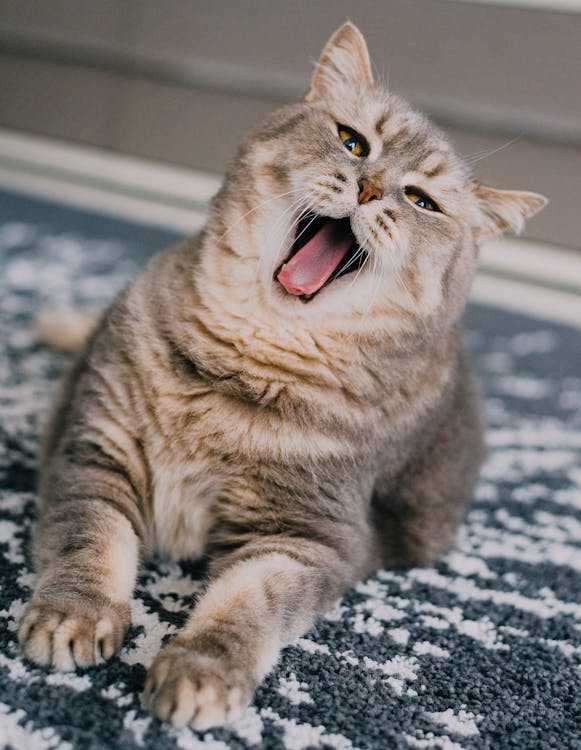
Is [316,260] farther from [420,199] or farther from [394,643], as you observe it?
[394,643]

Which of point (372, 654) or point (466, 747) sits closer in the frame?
point (466, 747)

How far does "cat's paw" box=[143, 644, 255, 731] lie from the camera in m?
0.80

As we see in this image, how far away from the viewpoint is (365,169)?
3.75 feet

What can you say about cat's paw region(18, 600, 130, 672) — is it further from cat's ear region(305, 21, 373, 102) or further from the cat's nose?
cat's ear region(305, 21, 373, 102)

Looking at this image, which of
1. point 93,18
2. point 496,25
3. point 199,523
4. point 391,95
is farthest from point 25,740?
point 93,18

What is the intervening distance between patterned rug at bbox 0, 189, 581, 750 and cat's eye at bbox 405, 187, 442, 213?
554 millimetres

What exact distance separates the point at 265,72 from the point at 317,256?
1.55 meters

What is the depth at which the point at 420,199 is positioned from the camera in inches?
47.0

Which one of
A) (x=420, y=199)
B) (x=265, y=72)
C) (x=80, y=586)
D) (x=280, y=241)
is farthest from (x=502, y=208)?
(x=265, y=72)

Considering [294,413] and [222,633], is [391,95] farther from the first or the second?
[222,633]

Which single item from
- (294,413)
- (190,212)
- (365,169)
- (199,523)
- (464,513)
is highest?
(365,169)

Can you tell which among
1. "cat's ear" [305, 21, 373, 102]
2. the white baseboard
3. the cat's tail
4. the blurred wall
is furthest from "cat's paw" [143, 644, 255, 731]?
the white baseboard

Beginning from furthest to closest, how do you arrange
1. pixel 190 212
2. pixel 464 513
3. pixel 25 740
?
pixel 190 212 → pixel 464 513 → pixel 25 740

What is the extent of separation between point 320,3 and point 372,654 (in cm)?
214
